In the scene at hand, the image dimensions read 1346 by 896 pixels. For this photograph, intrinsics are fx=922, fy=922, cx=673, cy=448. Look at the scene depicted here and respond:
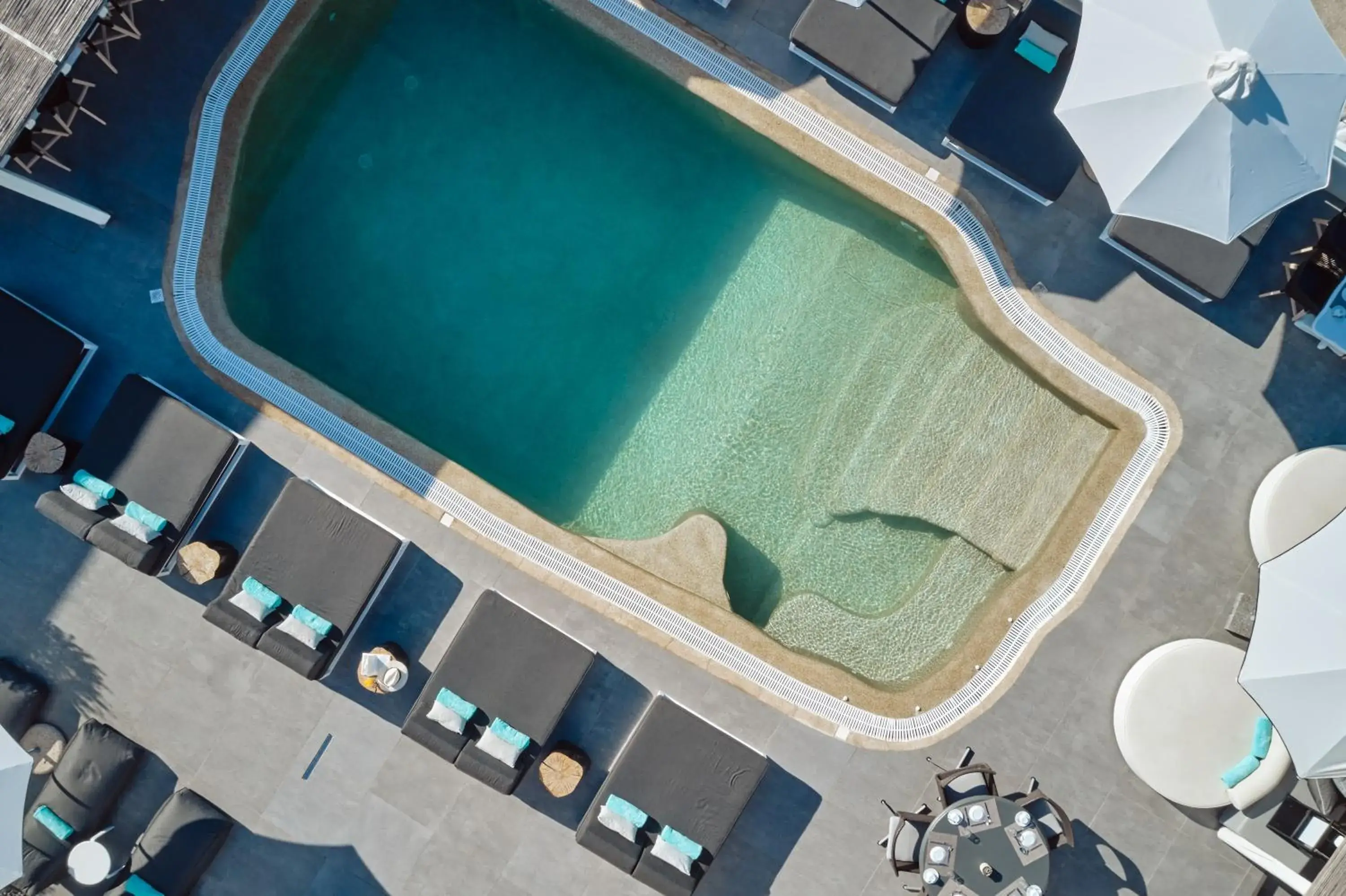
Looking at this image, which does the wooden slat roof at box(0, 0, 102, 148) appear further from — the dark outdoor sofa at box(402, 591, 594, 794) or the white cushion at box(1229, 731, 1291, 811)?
the white cushion at box(1229, 731, 1291, 811)

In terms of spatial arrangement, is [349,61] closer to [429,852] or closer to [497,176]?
[497,176]

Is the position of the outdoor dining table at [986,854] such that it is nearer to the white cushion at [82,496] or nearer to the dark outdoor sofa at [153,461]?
the dark outdoor sofa at [153,461]

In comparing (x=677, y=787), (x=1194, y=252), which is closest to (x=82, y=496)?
(x=677, y=787)

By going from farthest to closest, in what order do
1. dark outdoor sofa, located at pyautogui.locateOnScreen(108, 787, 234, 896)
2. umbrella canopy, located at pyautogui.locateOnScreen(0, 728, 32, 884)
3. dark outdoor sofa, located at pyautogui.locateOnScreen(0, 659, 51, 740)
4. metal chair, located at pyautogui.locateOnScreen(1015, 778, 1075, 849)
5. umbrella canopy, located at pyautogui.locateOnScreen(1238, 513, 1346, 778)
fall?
dark outdoor sofa, located at pyautogui.locateOnScreen(0, 659, 51, 740), dark outdoor sofa, located at pyautogui.locateOnScreen(108, 787, 234, 896), metal chair, located at pyautogui.locateOnScreen(1015, 778, 1075, 849), umbrella canopy, located at pyautogui.locateOnScreen(0, 728, 32, 884), umbrella canopy, located at pyautogui.locateOnScreen(1238, 513, 1346, 778)

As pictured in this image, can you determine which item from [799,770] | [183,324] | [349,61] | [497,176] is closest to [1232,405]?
[799,770]

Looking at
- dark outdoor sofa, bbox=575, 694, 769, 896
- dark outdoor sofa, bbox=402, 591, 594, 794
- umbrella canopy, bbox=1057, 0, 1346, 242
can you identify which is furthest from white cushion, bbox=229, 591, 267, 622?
umbrella canopy, bbox=1057, 0, 1346, 242

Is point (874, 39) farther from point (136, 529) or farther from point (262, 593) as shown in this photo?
point (136, 529)
